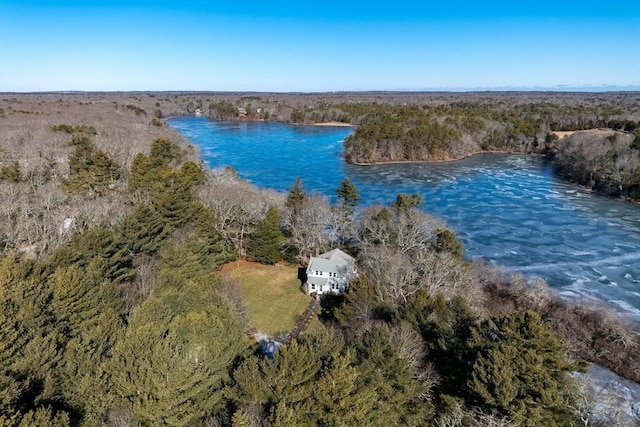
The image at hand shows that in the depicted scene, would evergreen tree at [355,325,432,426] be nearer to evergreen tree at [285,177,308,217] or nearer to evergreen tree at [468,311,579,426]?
evergreen tree at [468,311,579,426]

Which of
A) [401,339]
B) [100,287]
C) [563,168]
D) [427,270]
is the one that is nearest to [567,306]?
[427,270]

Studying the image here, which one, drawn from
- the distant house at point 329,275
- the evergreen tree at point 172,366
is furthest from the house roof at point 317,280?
the evergreen tree at point 172,366

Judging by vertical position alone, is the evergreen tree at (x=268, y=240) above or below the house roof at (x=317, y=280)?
above

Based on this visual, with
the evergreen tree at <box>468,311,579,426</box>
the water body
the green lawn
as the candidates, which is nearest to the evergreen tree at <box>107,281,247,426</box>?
the green lawn

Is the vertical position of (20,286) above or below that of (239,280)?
above

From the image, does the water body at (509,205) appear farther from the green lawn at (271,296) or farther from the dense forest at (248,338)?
the green lawn at (271,296)

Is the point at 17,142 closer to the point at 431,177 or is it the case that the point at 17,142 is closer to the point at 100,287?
the point at 100,287
